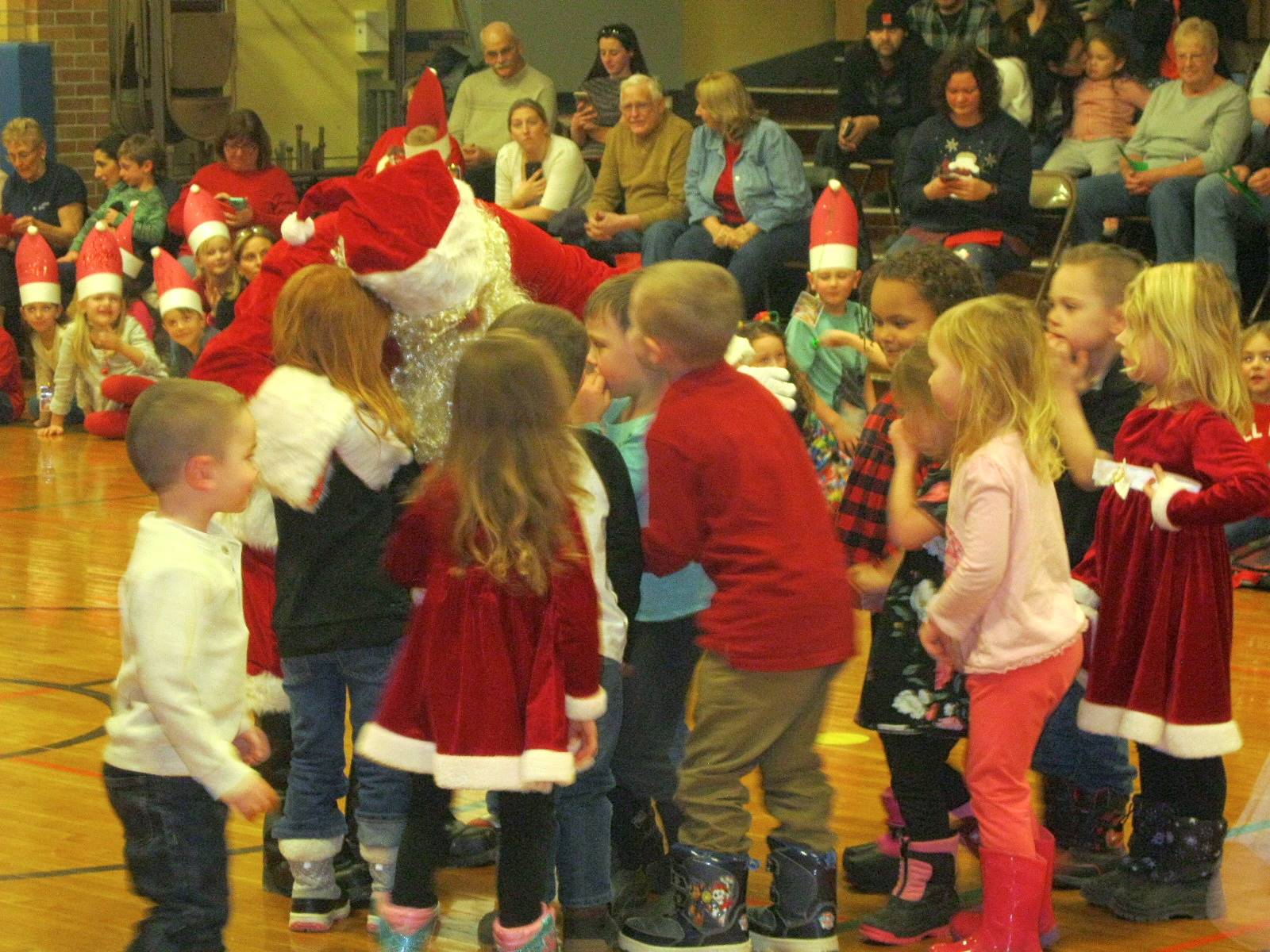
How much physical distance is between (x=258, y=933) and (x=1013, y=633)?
1.36 meters

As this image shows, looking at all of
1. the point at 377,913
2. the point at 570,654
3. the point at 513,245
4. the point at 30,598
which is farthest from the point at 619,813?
the point at 30,598

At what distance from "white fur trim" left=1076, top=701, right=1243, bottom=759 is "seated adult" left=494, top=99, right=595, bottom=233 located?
619 cm

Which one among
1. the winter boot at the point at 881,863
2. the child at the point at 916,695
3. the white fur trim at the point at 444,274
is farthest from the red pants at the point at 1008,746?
the white fur trim at the point at 444,274

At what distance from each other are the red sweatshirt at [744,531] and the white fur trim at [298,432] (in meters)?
0.52

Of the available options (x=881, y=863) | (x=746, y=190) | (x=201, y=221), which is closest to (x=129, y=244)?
(x=201, y=221)

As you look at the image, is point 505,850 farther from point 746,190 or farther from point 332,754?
point 746,190

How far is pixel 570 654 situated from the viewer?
2.59 m

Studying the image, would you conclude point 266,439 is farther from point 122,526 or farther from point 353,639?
point 122,526

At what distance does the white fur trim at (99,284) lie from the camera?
8227mm

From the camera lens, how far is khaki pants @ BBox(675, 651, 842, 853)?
2758 millimetres

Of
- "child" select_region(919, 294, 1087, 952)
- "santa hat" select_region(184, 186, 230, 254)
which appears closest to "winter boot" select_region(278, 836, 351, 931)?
"child" select_region(919, 294, 1087, 952)

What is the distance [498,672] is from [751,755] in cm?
46

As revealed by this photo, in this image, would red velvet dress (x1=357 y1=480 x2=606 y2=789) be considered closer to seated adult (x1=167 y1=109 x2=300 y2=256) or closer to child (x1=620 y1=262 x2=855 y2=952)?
child (x1=620 y1=262 x2=855 y2=952)

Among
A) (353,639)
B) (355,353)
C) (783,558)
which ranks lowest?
(353,639)
